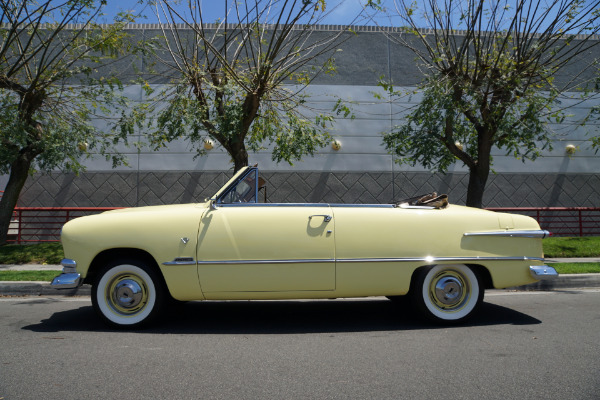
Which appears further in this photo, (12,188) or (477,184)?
(12,188)

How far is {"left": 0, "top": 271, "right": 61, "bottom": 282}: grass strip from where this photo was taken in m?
8.27

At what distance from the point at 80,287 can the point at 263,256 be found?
3.69 meters

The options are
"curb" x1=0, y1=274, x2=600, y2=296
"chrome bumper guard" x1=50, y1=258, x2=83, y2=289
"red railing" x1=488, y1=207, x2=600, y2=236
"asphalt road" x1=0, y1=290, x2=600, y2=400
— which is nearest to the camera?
"asphalt road" x1=0, y1=290, x2=600, y2=400

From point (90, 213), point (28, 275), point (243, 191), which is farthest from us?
point (90, 213)

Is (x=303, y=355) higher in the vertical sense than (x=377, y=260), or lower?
lower

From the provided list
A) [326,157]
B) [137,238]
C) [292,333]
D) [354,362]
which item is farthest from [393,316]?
[326,157]

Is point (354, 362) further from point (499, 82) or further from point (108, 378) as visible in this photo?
point (499, 82)

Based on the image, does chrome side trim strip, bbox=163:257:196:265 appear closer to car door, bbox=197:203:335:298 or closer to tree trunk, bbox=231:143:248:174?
car door, bbox=197:203:335:298

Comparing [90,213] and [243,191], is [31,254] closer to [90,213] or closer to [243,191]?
[90,213]

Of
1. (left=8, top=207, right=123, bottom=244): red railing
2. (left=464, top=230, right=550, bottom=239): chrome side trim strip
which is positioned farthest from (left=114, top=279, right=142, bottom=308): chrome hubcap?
(left=8, top=207, right=123, bottom=244): red railing

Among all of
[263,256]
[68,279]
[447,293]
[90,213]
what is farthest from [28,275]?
[90,213]

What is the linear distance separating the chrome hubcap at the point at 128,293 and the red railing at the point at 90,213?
1055 cm

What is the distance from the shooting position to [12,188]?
504 inches

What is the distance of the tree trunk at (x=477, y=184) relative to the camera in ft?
40.3
